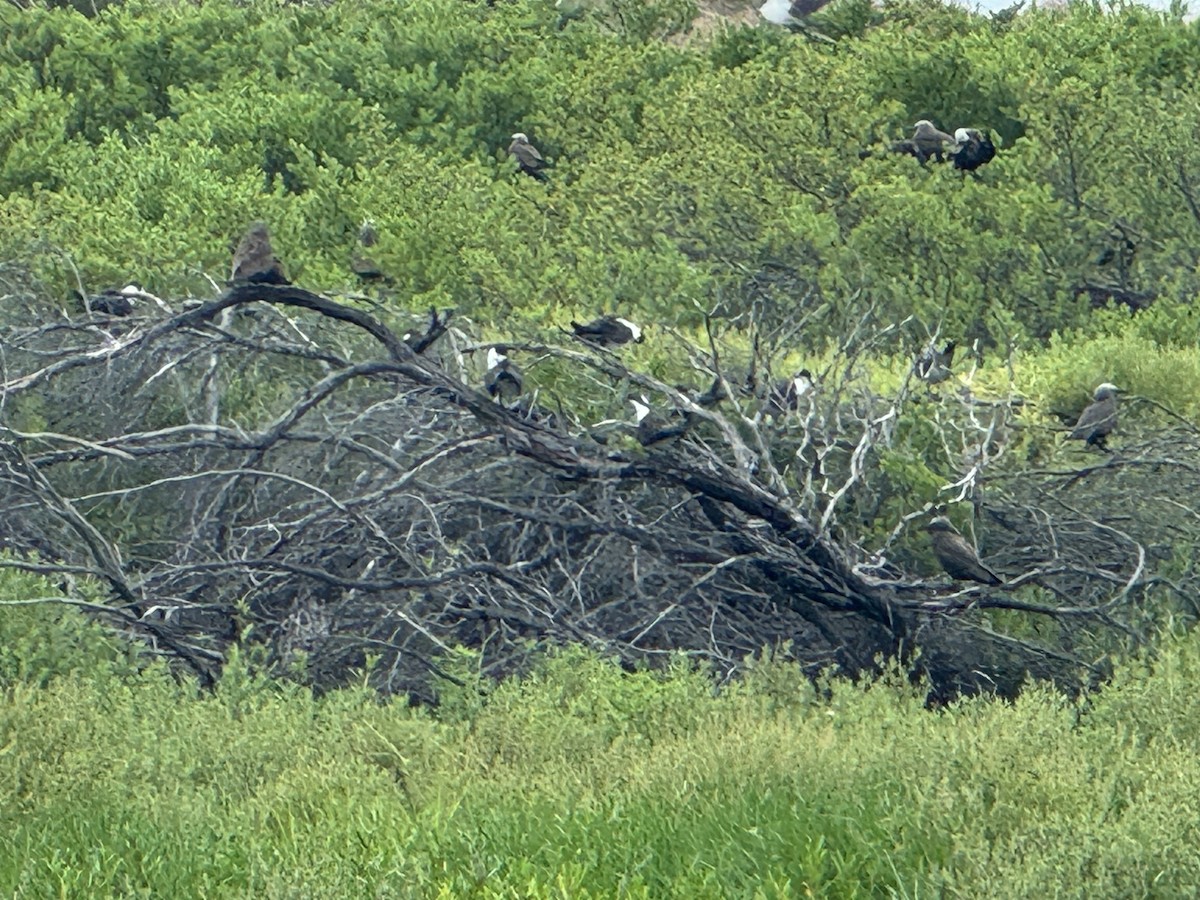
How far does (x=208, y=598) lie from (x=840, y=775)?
3.46m

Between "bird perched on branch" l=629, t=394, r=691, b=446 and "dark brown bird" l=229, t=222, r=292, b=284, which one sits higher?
"dark brown bird" l=229, t=222, r=292, b=284

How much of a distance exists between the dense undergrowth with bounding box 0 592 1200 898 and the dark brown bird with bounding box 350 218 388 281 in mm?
5963

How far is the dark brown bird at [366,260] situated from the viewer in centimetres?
1217

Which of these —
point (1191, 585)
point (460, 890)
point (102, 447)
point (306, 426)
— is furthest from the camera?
point (306, 426)

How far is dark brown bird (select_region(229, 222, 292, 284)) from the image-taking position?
702cm

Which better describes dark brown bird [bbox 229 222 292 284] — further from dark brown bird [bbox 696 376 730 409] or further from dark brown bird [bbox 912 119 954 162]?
dark brown bird [bbox 912 119 954 162]

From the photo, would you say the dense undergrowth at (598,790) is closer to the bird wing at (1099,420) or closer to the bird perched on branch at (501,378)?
the bird perched on branch at (501,378)

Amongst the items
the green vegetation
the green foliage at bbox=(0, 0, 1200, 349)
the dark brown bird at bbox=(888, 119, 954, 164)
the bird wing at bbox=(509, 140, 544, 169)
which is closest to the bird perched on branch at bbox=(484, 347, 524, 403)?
the green vegetation

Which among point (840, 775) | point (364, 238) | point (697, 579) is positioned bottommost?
point (364, 238)

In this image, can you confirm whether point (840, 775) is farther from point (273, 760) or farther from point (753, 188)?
point (753, 188)

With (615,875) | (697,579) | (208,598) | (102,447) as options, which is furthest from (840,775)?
(208,598)

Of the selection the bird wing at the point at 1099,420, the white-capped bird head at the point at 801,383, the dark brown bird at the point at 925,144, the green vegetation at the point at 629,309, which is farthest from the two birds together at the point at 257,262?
the dark brown bird at the point at 925,144

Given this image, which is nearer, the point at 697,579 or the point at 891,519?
the point at 697,579

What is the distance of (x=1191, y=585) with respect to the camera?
7.77 meters
